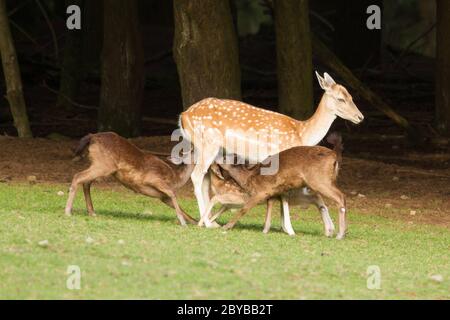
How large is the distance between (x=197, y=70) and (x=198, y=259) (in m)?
6.47

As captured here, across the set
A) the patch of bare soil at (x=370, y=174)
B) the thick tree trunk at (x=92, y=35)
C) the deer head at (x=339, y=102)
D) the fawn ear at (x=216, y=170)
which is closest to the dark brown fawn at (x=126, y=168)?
the fawn ear at (x=216, y=170)

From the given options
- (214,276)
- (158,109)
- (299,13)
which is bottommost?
(158,109)

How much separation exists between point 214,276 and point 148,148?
7481 millimetres

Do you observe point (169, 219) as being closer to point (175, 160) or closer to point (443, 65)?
point (175, 160)

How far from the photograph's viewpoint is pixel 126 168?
10.8 m

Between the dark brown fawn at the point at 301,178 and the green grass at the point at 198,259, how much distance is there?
326 mm

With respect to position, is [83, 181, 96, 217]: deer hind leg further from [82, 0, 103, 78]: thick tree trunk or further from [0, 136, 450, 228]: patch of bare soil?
[82, 0, 103, 78]: thick tree trunk

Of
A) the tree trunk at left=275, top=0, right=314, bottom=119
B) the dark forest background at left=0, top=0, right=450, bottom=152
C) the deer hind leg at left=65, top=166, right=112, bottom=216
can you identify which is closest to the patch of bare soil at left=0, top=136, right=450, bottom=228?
the dark forest background at left=0, top=0, right=450, bottom=152

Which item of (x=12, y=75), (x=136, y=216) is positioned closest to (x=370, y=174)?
(x=136, y=216)

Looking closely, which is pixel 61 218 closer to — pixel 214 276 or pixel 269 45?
pixel 214 276

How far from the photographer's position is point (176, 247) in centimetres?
921

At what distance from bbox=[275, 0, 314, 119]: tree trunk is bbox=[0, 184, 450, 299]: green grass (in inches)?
163

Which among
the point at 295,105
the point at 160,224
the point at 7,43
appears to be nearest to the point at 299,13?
the point at 295,105
